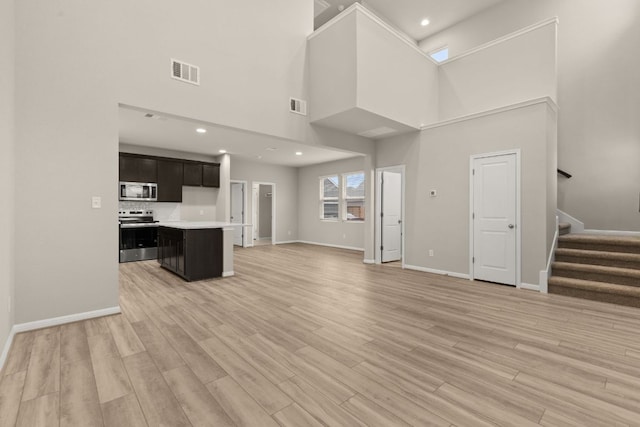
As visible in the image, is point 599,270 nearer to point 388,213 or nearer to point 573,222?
point 573,222

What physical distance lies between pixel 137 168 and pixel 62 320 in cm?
452

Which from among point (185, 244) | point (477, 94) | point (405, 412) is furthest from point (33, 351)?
point (477, 94)

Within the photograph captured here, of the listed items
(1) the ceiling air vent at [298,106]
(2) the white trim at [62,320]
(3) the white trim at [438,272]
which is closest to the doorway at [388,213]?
(3) the white trim at [438,272]

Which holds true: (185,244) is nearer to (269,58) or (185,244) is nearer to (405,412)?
(269,58)

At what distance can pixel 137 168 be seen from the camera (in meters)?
6.61

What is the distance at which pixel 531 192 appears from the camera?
434cm

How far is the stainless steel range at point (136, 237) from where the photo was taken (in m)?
6.34

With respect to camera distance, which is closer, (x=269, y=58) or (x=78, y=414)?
(x=78, y=414)

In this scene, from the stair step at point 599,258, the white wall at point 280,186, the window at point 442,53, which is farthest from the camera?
the white wall at point 280,186

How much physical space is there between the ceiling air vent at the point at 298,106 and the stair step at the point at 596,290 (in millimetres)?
4611

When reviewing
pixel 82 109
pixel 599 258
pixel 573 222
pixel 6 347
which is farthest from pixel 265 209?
pixel 599 258

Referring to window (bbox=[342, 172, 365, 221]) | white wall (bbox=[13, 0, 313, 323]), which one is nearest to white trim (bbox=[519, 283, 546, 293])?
window (bbox=[342, 172, 365, 221])

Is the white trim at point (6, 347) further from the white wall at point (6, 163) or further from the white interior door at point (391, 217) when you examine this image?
the white interior door at point (391, 217)

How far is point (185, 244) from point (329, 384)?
3.57m
